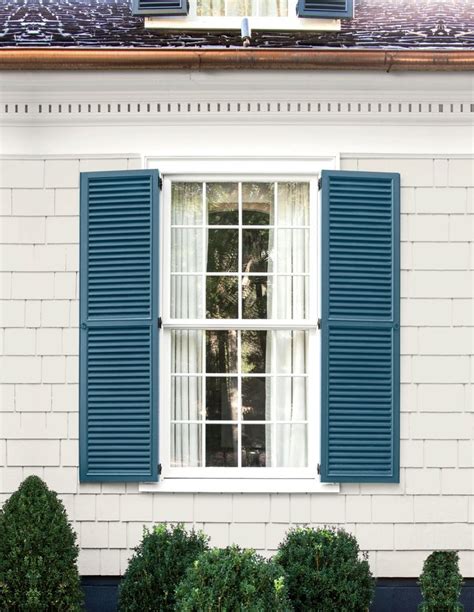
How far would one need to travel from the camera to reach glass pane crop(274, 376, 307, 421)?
692cm

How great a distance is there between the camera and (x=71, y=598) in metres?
6.08

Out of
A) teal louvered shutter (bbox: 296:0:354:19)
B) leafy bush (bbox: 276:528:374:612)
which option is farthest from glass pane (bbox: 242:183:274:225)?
leafy bush (bbox: 276:528:374:612)

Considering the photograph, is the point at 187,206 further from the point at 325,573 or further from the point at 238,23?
the point at 325,573

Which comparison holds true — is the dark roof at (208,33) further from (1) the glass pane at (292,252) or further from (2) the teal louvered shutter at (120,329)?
(1) the glass pane at (292,252)

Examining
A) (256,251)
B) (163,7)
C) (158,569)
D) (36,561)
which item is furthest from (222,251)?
(36,561)

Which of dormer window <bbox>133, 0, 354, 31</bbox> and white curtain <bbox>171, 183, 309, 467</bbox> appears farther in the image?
dormer window <bbox>133, 0, 354, 31</bbox>

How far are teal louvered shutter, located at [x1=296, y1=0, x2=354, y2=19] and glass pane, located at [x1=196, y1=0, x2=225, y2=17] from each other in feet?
1.91

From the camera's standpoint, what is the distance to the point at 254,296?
6945 millimetres

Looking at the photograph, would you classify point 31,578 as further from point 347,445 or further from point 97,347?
point 347,445

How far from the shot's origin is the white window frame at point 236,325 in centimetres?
681

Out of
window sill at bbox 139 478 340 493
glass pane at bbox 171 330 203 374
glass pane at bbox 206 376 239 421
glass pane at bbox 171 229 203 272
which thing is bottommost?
window sill at bbox 139 478 340 493

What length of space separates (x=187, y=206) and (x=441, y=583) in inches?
118

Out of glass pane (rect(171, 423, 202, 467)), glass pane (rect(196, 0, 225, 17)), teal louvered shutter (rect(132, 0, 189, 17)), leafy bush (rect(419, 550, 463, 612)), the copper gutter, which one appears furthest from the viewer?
glass pane (rect(196, 0, 225, 17))

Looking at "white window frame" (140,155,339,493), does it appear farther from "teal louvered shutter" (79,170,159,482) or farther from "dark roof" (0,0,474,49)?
"dark roof" (0,0,474,49)
